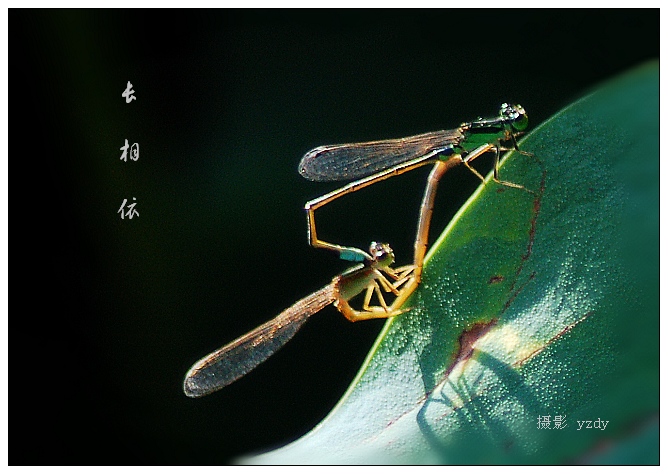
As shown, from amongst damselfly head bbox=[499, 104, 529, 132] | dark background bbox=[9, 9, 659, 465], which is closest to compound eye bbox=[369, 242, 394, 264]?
dark background bbox=[9, 9, 659, 465]

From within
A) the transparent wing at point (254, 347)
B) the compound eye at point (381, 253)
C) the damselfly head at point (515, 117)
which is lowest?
the transparent wing at point (254, 347)

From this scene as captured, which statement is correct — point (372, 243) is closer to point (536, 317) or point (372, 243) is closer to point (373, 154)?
point (373, 154)

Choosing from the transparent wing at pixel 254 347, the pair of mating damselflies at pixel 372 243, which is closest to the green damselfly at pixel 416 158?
the pair of mating damselflies at pixel 372 243

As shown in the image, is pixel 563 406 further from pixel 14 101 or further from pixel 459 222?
pixel 14 101

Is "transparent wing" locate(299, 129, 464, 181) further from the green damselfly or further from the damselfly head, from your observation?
the damselfly head

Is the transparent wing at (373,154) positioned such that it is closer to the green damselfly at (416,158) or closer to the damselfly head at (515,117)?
the green damselfly at (416,158)

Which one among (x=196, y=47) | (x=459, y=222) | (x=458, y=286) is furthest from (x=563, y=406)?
(x=196, y=47)
